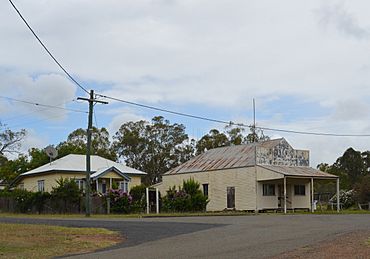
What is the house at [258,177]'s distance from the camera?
47.5 meters

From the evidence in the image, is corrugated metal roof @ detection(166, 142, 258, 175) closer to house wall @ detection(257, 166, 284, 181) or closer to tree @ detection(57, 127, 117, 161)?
house wall @ detection(257, 166, 284, 181)

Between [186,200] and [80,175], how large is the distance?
550 inches

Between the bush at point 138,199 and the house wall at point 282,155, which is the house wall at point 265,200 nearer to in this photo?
the house wall at point 282,155

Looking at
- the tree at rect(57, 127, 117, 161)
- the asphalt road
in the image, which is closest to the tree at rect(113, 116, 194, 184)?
the tree at rect(57, 127, 117, 161)

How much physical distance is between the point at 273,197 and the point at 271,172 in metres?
3.77

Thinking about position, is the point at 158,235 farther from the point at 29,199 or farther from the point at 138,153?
the point at 138,153

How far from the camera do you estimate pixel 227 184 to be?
50.2m

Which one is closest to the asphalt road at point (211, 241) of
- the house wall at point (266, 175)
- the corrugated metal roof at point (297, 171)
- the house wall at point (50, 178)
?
the house wall at point (266, 175)

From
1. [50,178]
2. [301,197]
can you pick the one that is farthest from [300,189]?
[50,178]

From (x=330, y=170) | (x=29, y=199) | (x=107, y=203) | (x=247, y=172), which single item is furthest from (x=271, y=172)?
(x=330, y=170)

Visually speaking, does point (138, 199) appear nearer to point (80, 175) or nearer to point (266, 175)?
point (266, 175)

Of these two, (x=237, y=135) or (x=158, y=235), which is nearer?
(x=158, y=235)

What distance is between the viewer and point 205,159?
5512 centimetres

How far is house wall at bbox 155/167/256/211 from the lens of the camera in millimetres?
47844
